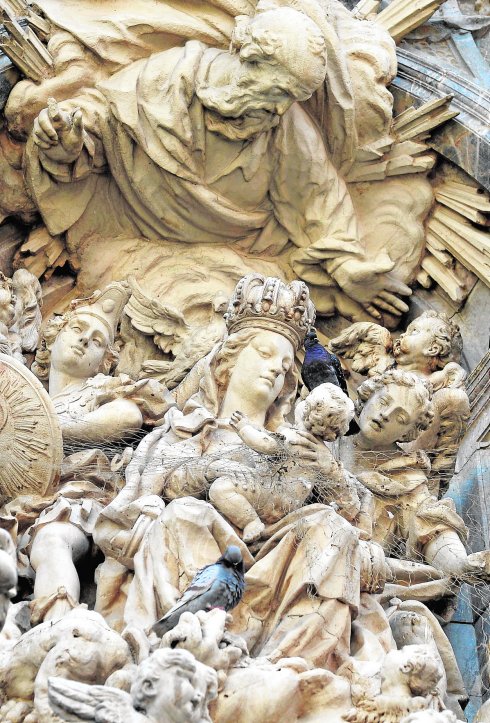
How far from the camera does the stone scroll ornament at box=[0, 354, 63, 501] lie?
758 centimetres

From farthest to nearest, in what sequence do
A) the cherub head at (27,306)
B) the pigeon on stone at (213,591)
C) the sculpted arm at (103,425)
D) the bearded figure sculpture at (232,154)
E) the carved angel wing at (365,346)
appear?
the carved angel wing at (365,346) → the bearded figure sculpture at (232,154) → the cherub head at (27,306) → the sculpted arm at (103,425) → the pigeon on stone at (213,591)

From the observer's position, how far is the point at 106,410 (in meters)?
8.12

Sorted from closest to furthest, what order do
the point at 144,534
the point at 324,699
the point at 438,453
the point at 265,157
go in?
1. the point at 324,699
2. the point at 144,534
3. the point at 438,453
4. the point at 265,157

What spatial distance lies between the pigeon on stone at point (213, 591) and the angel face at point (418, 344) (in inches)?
105

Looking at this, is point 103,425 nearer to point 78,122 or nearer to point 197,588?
point 78,122

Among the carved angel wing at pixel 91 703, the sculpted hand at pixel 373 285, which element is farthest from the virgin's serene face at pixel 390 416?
the carved angel wing at pixel 91 703

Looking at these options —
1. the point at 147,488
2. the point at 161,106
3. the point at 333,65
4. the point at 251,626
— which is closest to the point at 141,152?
the point at 161,106

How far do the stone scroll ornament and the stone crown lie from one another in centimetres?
106

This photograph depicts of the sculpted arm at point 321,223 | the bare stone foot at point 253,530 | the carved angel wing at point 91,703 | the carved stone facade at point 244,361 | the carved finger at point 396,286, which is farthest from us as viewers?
the carved finger at point 396,286

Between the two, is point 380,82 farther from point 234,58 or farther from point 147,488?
point 147,488

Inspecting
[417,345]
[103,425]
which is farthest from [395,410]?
[103,425]

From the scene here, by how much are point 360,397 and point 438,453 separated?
1.52 feet

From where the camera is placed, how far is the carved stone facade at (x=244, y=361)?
6.52m

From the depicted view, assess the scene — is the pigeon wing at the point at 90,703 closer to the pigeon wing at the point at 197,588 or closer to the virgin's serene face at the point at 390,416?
the pigeon wing at the point at 197,588
